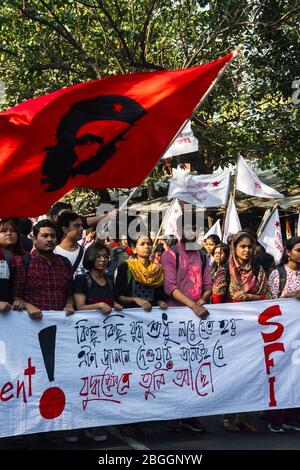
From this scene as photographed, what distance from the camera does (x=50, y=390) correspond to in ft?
20.7

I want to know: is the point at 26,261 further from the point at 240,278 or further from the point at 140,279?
the point at 240,278

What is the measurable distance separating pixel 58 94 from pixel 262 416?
11.7ft

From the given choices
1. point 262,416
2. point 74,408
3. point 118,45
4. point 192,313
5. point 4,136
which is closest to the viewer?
point 4,136

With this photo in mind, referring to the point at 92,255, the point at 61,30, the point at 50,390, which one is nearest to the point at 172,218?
the point at 61,30

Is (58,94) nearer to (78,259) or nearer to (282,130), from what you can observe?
(78,259)

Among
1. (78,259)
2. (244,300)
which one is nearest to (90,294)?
(78,259)

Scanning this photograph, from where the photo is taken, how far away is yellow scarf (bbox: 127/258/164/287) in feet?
23.0

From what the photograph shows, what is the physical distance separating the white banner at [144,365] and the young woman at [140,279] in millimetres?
246

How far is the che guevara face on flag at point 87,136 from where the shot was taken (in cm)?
594

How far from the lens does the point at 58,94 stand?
595 centimetres

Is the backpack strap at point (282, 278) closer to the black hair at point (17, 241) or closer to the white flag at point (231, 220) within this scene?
the black hair at point (17, 241)

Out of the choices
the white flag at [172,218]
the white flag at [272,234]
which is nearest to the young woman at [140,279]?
the white flag at [272,234]

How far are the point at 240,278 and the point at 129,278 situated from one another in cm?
101

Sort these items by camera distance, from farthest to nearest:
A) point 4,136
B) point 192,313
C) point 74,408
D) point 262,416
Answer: point 262,416 < point 192,313 < point 74,408 < point 4,136
